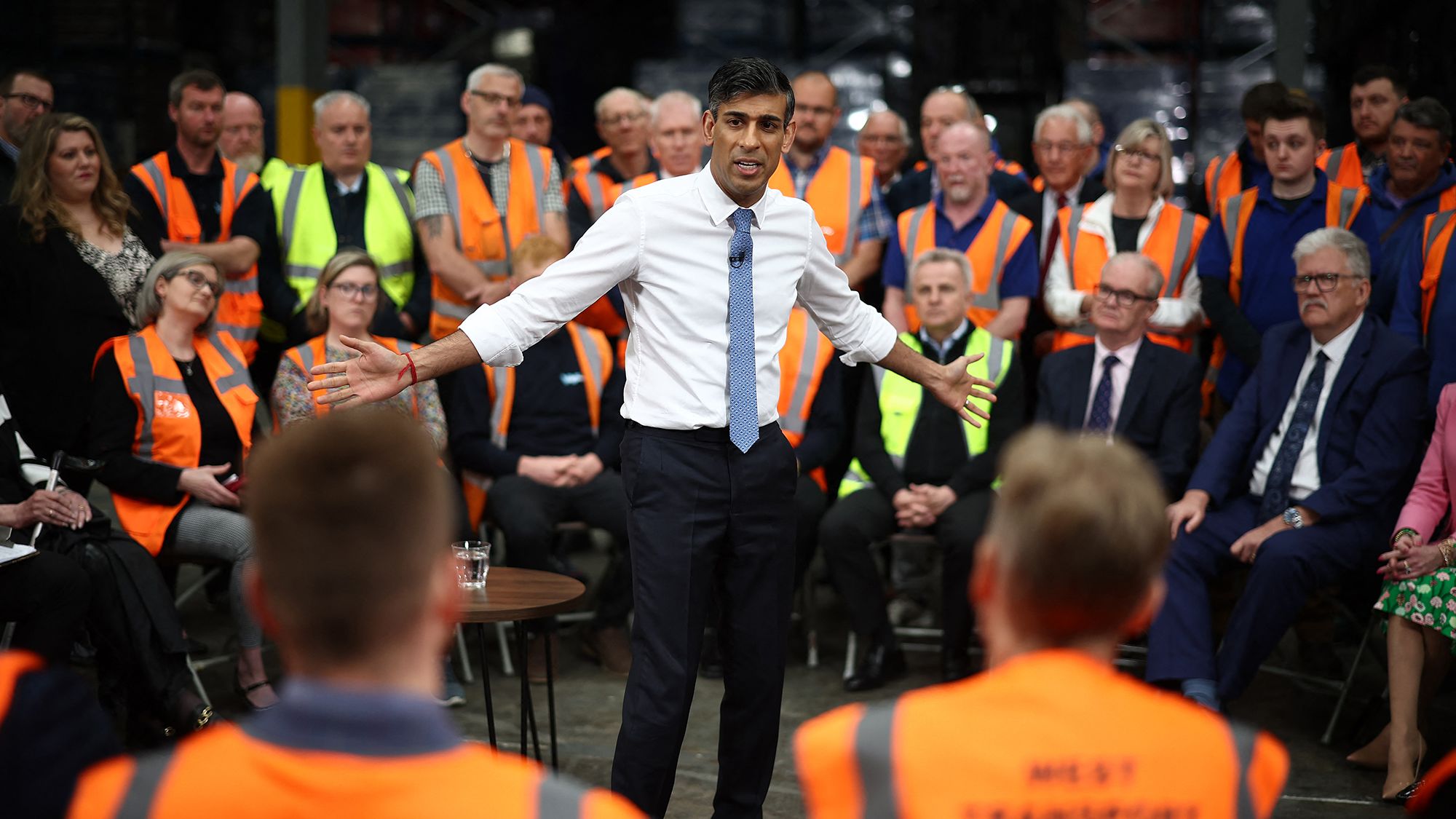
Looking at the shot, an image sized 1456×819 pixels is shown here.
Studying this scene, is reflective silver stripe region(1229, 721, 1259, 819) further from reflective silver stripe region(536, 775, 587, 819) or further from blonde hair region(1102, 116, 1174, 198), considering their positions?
blonde hair region(1102, 116, 1174, 198)

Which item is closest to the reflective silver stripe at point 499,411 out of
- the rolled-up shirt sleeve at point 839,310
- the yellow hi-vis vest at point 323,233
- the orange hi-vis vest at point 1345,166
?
the yellow hi-vis vest at point 323,233

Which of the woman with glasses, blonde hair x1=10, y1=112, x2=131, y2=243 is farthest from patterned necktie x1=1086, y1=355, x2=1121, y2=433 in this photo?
blonde hair x1=10, y1=112, x2=131, y2=243

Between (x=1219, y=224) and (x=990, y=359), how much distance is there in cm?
94

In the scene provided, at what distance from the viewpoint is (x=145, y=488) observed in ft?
14.0

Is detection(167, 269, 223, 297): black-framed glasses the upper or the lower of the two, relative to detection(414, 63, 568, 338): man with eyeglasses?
lower

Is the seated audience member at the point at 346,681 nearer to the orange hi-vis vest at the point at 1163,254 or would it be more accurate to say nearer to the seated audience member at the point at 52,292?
the seated audience member at the point at 52,292

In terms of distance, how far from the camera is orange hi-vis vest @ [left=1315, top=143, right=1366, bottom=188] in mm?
5414

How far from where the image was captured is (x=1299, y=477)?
4.26m

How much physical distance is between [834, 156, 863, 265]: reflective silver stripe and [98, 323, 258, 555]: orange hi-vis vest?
7.67 feet

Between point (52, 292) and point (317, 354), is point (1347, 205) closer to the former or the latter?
point (317, 354)

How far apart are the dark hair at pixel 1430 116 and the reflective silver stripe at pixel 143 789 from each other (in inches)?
185

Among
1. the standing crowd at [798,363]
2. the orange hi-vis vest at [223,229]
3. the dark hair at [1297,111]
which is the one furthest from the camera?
the orange hi-vis vest at [223,229]

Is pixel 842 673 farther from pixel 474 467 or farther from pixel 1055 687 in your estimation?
pixel 1055 687

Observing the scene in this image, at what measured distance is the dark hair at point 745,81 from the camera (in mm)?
2795
